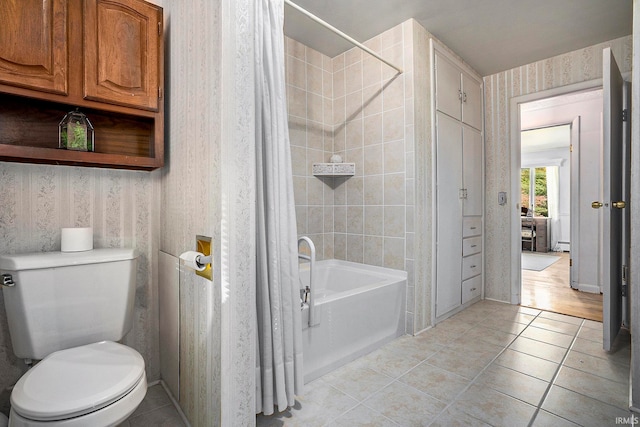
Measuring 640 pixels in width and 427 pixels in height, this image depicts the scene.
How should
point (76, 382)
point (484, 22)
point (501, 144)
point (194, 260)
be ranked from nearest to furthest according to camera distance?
point (76, 382) < point (194, 260) < point (484, 22) < point (501, 144)

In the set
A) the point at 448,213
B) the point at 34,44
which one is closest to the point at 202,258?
the point at 34,44

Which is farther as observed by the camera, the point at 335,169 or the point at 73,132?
the point at 335,169

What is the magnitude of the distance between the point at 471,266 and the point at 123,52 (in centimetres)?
332

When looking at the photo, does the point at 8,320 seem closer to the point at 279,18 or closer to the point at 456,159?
the point at 279,18

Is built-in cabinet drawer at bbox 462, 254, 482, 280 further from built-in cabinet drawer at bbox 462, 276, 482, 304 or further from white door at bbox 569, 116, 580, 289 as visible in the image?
white door at bbox 569, 116, 580, 289

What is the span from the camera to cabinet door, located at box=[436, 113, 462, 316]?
105 inches

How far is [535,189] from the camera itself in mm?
7941

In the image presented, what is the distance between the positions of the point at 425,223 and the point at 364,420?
1557 millimetres

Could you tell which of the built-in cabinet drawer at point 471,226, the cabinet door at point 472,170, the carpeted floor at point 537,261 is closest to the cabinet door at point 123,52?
the cabinet door at point 472,170

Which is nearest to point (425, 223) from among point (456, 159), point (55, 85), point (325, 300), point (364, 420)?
point (456, 159)

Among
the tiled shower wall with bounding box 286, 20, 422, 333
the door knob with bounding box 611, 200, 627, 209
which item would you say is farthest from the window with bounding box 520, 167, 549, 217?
the tiled shower wall with bounding box 286, 20, 422, 333

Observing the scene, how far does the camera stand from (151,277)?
1.81m

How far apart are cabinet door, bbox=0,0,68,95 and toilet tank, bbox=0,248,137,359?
743 millimetres

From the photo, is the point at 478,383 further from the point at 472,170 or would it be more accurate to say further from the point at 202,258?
the point at 472,170
